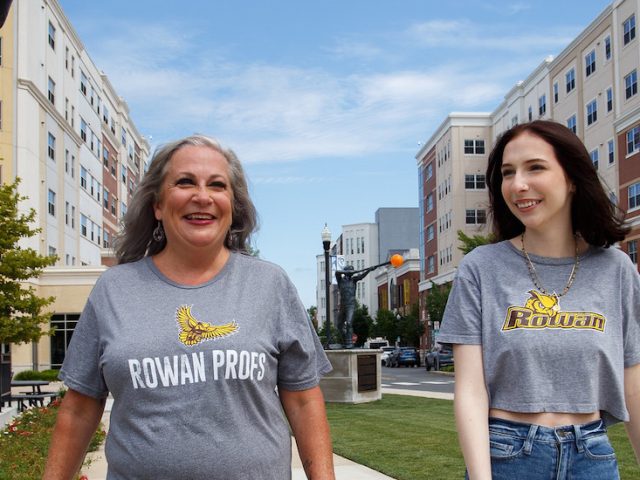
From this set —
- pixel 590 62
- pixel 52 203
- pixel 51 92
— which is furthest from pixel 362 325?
pixel 51 92

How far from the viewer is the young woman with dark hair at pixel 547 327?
2959 mm

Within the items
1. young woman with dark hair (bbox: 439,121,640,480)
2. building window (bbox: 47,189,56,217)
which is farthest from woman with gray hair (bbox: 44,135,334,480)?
building window (bbox: 47,189,56,217)

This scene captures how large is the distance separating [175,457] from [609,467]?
153 cm

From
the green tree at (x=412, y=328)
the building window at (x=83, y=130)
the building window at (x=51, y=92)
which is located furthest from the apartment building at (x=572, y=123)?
the building window at (x=83, y=130)

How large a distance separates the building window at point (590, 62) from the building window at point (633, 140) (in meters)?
6.60

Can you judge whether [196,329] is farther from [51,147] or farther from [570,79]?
[570,79]

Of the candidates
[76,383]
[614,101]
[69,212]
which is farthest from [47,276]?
[76,383]

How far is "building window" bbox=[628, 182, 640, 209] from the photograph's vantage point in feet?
137

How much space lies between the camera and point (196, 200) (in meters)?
3.15

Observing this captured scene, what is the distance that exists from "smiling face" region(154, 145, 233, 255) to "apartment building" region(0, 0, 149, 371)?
39126mm

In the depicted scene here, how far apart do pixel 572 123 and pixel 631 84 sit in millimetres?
8729

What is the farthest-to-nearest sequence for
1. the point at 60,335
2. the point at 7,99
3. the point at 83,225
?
the point at 83,225 < the point at 60,335 < the point at 7,99

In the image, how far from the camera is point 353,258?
14550 cm

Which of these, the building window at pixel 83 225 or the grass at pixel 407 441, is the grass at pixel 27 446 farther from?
the building window at pixel 83 225
